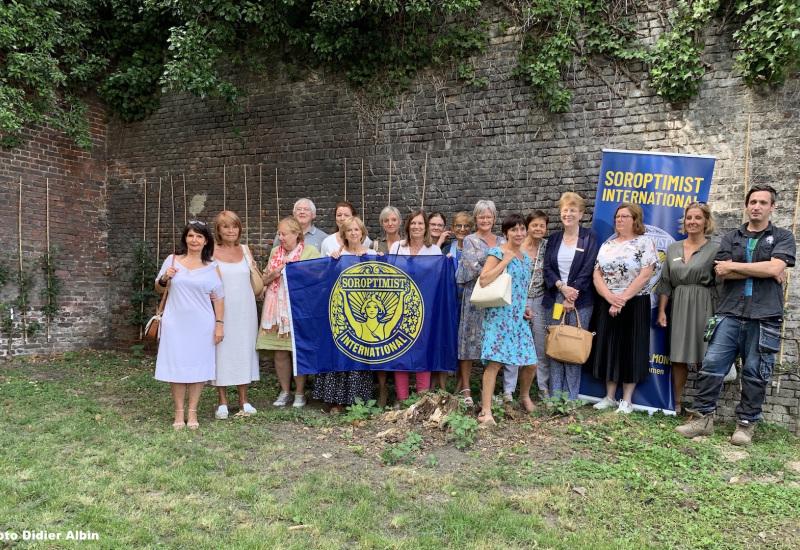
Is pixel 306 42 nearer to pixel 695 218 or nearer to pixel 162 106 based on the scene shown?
pixel 162 106

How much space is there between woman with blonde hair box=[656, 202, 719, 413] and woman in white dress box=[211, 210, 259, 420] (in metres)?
3.86

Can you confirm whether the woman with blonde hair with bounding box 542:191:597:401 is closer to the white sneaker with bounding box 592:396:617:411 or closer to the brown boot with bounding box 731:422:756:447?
the white sneaker with bounding box 592:396:617:411

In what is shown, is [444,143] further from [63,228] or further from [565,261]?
[63,228]

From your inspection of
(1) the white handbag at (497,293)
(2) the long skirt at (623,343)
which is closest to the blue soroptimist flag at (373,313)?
(1) the white handbag at (497,293)

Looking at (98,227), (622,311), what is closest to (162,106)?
(98,227)

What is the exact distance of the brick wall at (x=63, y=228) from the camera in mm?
7613

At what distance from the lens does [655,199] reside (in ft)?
16.6

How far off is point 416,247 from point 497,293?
1.17m

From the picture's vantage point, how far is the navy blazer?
4.83m

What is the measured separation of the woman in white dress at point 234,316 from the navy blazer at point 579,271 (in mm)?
2857

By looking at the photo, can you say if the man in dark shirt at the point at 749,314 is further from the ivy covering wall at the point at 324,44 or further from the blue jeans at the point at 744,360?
the ivy covering wall at the point at 324,44

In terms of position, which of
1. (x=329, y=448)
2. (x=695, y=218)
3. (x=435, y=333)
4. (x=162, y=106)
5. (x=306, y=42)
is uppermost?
(x=306, y=42)

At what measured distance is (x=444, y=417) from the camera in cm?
424

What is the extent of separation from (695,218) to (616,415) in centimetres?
191
